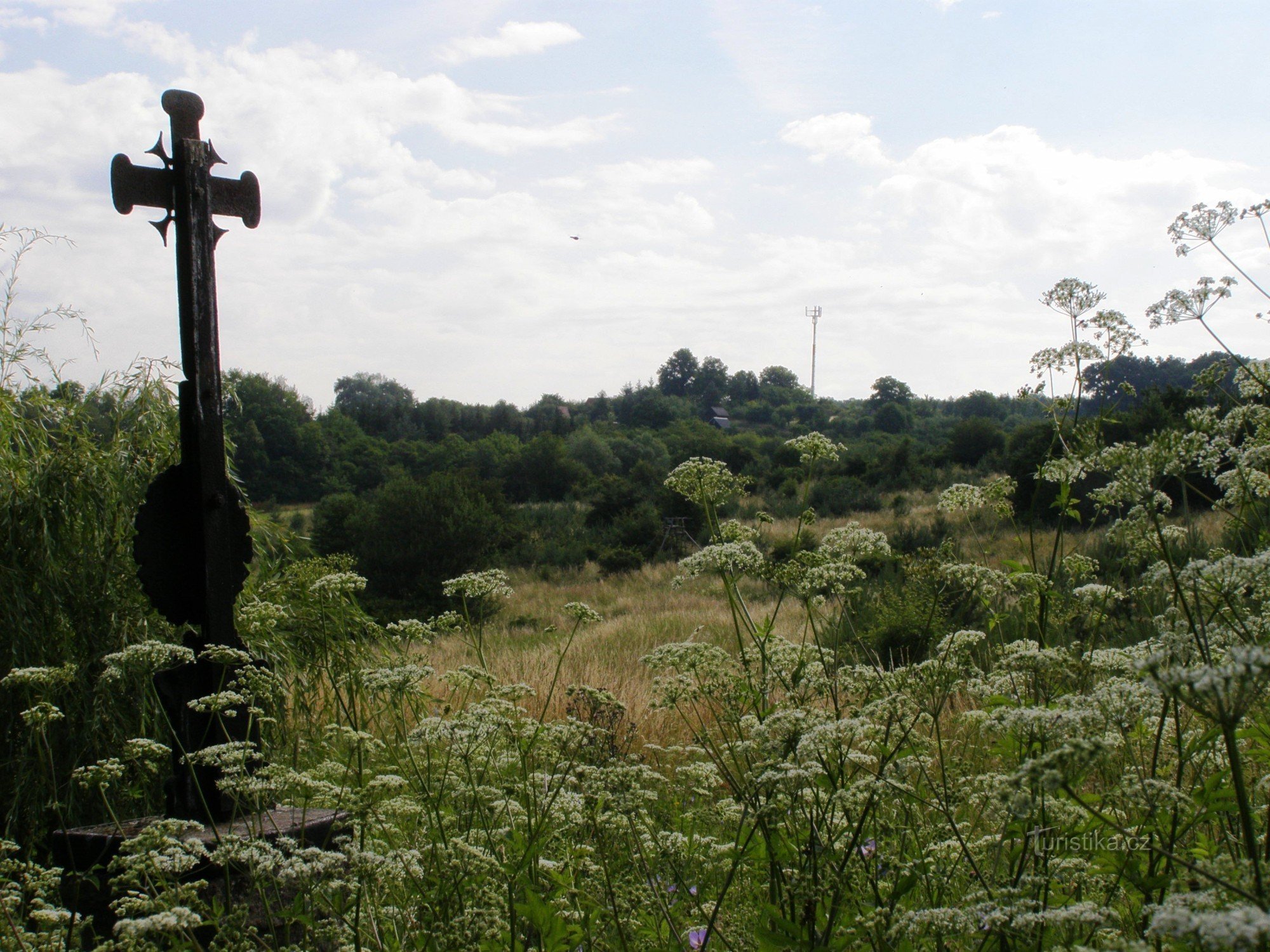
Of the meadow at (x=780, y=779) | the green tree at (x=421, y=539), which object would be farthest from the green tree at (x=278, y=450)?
the meadow at (x=780, y=779)

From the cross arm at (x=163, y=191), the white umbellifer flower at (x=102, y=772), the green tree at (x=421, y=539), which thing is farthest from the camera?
the green tree at (x=421, y=539)

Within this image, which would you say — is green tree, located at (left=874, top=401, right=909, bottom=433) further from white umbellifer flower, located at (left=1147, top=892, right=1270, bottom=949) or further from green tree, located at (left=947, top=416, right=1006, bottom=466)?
white umbellifer flower, located at (left=1147, top=892, right=1270, bottom=949)

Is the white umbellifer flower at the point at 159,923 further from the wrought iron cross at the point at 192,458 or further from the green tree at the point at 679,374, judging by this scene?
the green tree at the point at 679,374

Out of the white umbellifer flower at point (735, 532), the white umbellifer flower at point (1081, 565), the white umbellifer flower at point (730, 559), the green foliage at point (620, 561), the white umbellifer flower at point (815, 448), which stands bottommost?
the green foliage at point (620, 561)

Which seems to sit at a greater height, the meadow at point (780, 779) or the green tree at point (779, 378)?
the green tree at point (779, 378)

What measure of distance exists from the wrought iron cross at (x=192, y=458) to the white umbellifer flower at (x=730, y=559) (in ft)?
7.78

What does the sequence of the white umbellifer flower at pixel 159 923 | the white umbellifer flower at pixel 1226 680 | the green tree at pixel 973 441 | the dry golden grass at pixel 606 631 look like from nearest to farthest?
the white umbellifer flower at pixel 1226 680 → the white umbellifer flower at pixel 159 923 → the dry golden grass at pixel 606 631 → the green tree at pixel 973 441

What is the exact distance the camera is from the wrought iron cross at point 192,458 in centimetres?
425

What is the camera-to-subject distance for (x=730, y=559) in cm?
307

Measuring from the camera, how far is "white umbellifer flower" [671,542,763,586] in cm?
307

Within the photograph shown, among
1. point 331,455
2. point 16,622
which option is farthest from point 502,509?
point 16,622

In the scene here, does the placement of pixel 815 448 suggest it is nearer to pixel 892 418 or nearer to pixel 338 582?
pixel 338 582

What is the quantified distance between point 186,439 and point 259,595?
2.39m

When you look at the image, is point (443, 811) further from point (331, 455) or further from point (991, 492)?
point (331, 455)
